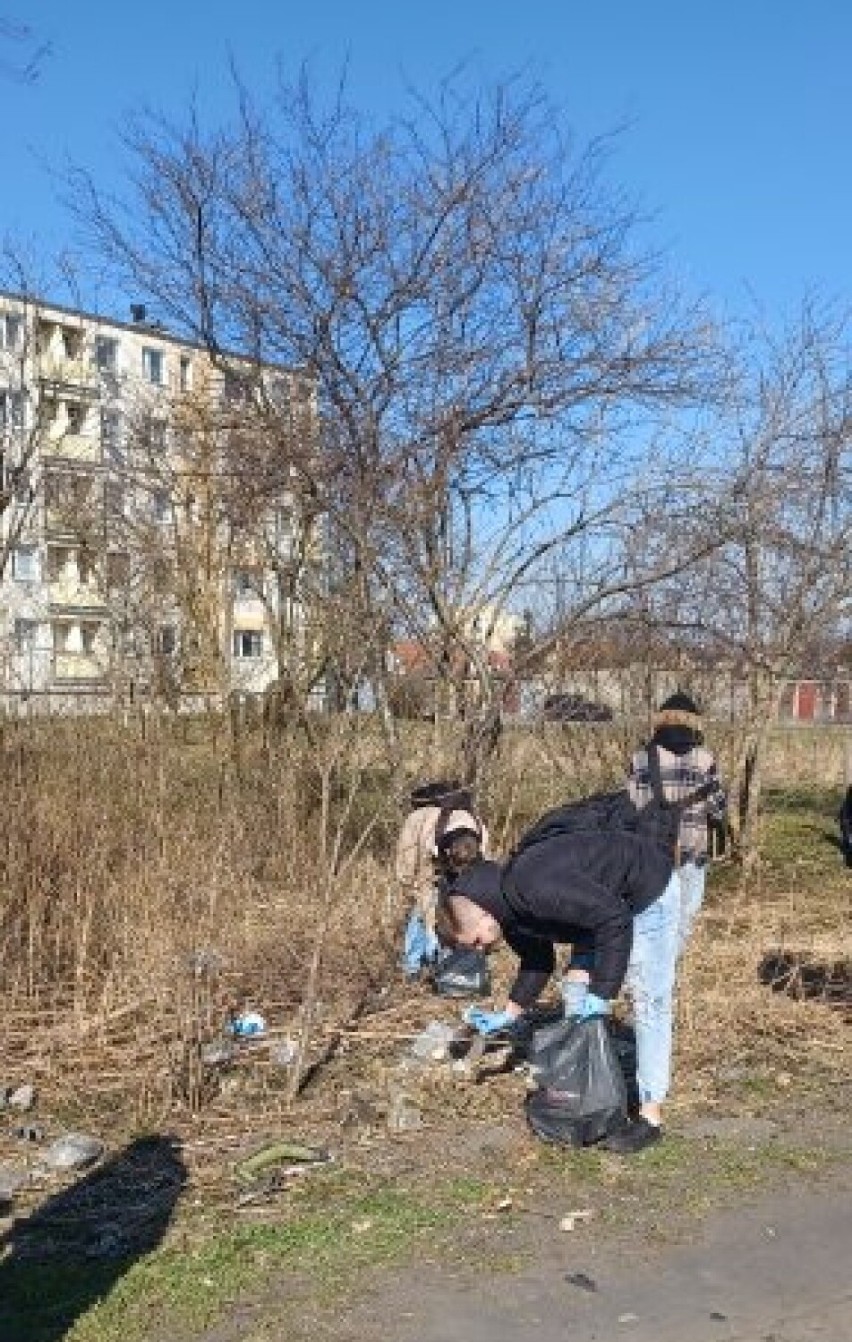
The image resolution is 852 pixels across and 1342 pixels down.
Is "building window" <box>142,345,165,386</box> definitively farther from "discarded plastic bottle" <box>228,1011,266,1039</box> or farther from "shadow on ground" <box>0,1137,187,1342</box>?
"shadow on ground" <box>0,1137,187,1342</box>

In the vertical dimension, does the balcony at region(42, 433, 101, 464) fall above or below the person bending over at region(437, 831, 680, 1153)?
above

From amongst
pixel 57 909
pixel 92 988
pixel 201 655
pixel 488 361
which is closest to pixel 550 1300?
pixel 92 988

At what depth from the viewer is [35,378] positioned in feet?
53.3

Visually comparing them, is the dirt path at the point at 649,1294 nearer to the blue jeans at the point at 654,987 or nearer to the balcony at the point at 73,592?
the blue jeans at the point at 654,987

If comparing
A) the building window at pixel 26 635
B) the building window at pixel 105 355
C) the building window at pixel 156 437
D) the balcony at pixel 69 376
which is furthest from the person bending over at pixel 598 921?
the balcony at pixel 69 376

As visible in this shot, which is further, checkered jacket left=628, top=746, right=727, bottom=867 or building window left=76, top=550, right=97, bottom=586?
building window left=76, top=550, right=97, bottom=586

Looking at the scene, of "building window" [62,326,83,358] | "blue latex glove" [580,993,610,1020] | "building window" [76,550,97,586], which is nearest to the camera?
"blue latex glove" [580,993,610,1020]

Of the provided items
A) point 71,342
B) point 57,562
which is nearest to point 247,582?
point 57,562

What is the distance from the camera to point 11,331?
1636cm

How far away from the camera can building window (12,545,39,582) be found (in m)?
14.5

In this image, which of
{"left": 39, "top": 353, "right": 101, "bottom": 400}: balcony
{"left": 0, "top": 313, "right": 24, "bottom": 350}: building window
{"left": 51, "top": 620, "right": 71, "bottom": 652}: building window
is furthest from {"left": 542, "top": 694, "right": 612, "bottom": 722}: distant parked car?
{"left": 0, "top": 313, "right": 24, "bottom": 350}: building window

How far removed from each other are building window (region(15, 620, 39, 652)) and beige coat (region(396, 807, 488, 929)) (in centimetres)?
375

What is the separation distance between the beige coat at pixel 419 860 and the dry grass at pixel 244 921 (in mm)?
199

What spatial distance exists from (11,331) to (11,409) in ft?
4.14
